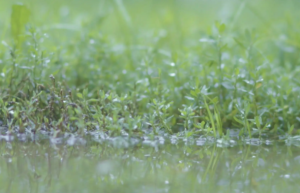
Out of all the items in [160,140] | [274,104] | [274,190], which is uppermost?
[274,104]

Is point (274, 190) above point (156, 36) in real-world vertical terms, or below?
below

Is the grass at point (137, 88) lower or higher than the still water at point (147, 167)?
higher

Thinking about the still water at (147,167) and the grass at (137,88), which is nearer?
the still water at (147,167)

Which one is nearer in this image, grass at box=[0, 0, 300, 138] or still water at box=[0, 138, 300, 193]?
still water at box=[0, 138, 300, 193]

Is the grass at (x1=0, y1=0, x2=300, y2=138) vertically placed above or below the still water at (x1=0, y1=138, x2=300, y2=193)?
above

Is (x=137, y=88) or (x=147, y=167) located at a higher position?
(x=137, y=88)

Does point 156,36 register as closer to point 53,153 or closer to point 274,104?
point 274,104

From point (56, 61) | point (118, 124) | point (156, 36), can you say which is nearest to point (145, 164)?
point (118, 124)

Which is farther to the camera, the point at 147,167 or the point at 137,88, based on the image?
the point at 137,88
